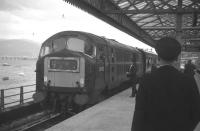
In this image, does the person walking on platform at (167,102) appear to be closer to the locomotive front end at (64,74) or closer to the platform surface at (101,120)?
the platform surface at (101,120)

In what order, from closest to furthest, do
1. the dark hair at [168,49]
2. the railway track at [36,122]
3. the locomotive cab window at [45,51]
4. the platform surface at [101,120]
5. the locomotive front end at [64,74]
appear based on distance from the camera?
the dark hair at [168,49] < the platform surface at [101,120] < the railway track at [36,122] < the locomotive front end at [64,74] < the locomotive cab window at [45,51]

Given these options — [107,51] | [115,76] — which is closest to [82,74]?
[107,51]

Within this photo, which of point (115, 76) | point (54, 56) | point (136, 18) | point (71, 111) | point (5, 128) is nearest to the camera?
point (5, 128)

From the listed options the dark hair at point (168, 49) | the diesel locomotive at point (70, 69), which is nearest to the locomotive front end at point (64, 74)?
the diesel locomotive at point (70, 69)

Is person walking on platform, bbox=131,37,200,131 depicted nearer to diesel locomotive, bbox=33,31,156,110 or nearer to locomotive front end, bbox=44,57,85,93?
diesel locomotive, bbox=33,31,156,110

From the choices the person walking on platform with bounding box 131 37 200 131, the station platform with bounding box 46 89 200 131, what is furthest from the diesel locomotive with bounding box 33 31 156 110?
the person walking on platform with bounding box 131 37 200 131

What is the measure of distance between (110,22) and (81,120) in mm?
12577

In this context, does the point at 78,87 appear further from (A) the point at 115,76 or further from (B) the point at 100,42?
(A) the point at 115,76

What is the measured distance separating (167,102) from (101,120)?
6519 millimetres

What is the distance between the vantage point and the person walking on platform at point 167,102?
2.88 m

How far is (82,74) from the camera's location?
12312 millimetres

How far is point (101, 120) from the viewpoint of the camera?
9250 millimetres

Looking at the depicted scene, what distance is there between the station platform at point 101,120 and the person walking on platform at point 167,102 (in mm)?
5266

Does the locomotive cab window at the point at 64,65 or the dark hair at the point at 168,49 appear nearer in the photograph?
the dark hair at the point at 168,49
